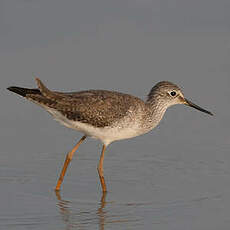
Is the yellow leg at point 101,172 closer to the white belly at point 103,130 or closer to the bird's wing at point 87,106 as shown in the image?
the white belly at point 103,130

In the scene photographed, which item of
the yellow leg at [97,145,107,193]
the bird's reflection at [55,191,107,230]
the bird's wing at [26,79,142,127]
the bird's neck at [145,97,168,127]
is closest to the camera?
the bird's reflection at [55,191,107,230]

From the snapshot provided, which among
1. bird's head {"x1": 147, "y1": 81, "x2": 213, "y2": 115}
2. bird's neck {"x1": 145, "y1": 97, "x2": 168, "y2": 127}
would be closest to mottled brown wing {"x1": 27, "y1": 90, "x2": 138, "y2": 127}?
bird's neck {"x1": 145, "y1": 97, "x2": 168, "y2": 127}

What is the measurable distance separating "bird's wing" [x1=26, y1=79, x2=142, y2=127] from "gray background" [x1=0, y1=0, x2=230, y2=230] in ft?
3.44

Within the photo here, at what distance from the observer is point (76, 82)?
48.5 ft

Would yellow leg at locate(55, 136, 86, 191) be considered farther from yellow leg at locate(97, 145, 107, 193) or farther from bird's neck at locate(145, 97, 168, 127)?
bird's neck at locate(145, 97, 168, 127)

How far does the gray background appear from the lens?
985cm

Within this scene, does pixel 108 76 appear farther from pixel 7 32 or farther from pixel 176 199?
pixel 176 199

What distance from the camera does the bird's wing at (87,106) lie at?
11398 mm

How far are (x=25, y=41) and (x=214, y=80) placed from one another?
4483 millimetres

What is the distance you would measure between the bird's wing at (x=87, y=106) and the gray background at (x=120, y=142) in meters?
1.05

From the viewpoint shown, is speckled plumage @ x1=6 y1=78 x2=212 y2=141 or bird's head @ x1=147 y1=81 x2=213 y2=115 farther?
bird's head @ x1=147 y1=81 x2=213 y2=115

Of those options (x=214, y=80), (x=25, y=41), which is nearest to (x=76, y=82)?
(x=25, y=41)

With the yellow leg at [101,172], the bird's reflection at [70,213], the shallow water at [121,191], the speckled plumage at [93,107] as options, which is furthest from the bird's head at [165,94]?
Result: the bird's reflection at [70,213]

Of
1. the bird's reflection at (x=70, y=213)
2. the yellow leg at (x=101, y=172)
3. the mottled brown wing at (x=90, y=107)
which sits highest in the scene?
the mottled brown wing at (x=90, y=107)
